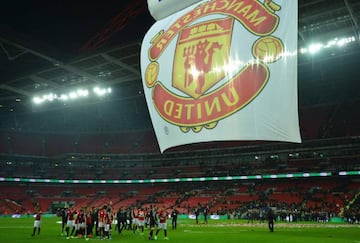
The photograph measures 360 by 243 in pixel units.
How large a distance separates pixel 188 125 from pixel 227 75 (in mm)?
1227

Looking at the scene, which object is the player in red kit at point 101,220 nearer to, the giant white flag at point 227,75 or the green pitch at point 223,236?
the green pitch at point 223,236

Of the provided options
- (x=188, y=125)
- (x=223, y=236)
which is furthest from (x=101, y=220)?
(x=188, y=125)

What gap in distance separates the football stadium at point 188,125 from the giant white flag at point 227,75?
2 centimetres

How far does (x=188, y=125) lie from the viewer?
746 centimetres

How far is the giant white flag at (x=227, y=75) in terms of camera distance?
6711 millimetres

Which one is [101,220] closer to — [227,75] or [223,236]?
[223,236]

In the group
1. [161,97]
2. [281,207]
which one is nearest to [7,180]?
[281,207]

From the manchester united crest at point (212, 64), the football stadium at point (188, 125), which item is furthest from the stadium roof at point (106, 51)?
the manchester united crest at point (212, 64)

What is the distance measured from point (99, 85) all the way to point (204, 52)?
3436 cm

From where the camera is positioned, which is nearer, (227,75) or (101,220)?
A: (227,75)

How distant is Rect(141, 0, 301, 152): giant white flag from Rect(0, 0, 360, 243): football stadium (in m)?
0.02

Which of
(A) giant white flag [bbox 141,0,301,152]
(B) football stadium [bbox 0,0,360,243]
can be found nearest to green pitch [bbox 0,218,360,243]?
(B) football stadium [bbox 0,0,360,243]

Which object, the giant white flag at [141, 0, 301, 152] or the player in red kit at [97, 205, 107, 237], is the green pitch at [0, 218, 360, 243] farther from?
the giant white flag at [141, 0, 301, 152]

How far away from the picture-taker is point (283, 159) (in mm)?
57250
